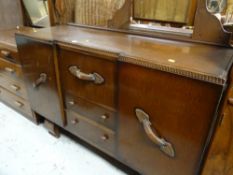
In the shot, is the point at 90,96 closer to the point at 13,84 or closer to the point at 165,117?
the point at 165,117

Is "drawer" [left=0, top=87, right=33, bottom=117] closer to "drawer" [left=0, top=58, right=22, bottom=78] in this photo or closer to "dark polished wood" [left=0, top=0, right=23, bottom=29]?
"drawer" [left=0, top=58, right=22, bottom=78]

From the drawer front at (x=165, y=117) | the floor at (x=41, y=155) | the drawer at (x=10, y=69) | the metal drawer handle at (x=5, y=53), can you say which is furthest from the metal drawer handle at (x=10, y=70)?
the drawer front at (x=165, y=117)

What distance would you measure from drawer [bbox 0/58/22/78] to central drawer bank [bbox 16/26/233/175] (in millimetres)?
169

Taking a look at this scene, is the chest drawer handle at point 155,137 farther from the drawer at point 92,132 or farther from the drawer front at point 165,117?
the drawer at point 92,132

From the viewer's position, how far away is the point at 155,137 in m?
0.79

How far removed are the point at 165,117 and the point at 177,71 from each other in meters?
0.21

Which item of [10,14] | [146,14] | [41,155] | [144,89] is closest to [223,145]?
[144,89]

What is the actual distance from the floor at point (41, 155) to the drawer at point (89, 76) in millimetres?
530

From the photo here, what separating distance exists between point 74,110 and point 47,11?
96cm

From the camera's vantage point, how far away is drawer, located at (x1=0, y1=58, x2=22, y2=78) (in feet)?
4.64

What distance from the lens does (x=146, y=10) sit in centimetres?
108

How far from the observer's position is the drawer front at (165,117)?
658 millimetres

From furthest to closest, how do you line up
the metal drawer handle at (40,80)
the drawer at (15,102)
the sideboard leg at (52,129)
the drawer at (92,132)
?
the drawer at (15,102)
the sideboard leg at (52,129)
the metal drawer handle at (40,80)
the drawer at (92,132)

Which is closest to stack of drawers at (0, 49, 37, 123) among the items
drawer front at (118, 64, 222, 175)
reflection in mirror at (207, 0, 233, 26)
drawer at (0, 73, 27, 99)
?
drawer at (0, 73, 27, 99)
